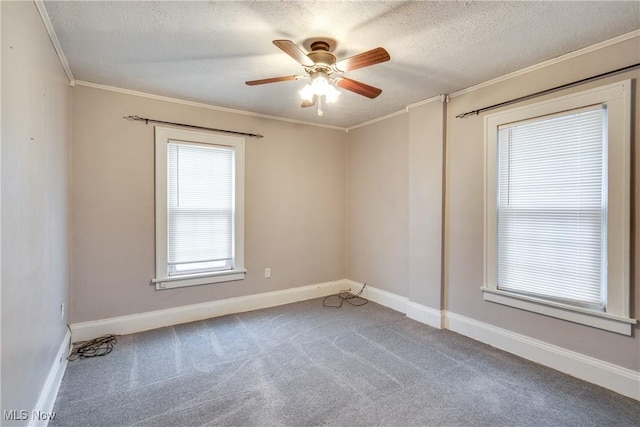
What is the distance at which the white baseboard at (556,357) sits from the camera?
2260 mm

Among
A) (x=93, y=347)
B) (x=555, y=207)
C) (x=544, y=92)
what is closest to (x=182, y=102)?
(x=93, y=347)

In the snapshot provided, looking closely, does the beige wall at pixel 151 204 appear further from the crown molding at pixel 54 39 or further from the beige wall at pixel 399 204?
the beige wall at pixel 399 204

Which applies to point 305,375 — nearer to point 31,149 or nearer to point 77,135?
point 31,149

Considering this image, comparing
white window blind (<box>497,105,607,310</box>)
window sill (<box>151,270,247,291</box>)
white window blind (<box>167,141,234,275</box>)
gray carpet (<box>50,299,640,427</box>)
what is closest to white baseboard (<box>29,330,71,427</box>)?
gray carpet (<box>50,299,640,427</box>)

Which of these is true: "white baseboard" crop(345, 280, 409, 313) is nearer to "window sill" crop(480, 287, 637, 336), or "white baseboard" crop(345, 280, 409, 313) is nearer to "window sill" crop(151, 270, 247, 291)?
"window sill" crop(480, 287, 637, 336)

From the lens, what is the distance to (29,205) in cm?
175

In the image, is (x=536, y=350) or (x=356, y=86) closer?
(x=356, y=86)

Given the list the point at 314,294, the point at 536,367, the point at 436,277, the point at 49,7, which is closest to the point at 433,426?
the point at 536,367

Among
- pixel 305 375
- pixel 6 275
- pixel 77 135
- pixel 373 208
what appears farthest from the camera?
pixel 373 208

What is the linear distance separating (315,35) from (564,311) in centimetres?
288

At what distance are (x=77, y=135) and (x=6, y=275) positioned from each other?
2195 mm

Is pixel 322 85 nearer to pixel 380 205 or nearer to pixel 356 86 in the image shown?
pixel 356 86

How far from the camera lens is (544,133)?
2.71 metres

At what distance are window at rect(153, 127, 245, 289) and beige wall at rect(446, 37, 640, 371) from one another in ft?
8.21
